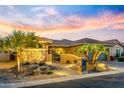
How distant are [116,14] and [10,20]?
741 centimetres

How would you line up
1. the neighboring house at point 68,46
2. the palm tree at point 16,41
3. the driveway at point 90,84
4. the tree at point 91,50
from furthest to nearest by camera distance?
the neighboring house at point 68,46, the tree at point 91,50, the palm tree at point 16,41, the driveway at point 90,84

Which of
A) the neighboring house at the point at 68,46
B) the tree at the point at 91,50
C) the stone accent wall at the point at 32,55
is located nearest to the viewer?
the stone accent wall at the point at 32,55

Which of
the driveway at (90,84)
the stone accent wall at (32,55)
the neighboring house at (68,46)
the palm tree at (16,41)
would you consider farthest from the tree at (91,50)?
the palm tree at (16,41)

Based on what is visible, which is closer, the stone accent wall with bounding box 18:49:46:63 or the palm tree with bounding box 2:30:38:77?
the palm tree with bounding box 2:30:38:77

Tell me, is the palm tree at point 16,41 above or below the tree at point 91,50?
above

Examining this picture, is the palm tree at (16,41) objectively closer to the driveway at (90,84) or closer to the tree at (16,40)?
the tree at (16,40)

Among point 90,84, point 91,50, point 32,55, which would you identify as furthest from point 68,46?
point 90,84

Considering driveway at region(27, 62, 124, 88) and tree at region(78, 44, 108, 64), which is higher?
tree at region(78, 44, 108, 64)

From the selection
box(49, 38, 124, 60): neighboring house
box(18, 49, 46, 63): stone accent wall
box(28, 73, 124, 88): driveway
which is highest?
box(49, 38, 124, 60): neighboring house

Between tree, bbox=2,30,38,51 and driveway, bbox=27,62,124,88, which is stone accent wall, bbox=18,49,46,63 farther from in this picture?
driveway, bbox=27,62,124,88

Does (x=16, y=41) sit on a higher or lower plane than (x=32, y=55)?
higher

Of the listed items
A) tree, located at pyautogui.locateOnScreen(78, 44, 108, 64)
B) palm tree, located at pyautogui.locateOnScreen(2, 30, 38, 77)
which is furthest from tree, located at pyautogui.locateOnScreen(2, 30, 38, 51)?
tree, located at pyautogui.locateOnScreen(78, 44, 108, 64)

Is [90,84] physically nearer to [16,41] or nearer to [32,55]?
[16,41]
